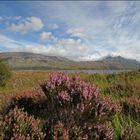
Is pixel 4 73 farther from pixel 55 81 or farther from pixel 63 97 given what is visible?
pixel 63 97

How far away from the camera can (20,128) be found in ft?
→ 14.7

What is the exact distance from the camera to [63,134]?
4.47 meters

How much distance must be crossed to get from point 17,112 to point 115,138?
2.11 metres

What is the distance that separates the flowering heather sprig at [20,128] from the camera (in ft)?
14.4

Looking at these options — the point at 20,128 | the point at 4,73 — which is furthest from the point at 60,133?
the point at 4,73

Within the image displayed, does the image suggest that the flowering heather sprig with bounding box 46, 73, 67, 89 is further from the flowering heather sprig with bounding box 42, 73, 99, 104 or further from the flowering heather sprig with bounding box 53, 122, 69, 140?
the flowering heather sprig with bounding box 53, 122, 69, 140

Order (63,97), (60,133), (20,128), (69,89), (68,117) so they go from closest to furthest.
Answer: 1. (20,128)
2. (60,133)
3. (68,117)
4. (63,97)
5. (69,89)

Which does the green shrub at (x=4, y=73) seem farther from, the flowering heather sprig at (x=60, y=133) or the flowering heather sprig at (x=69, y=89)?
the flowering heather sprig at (x=60, y=133)

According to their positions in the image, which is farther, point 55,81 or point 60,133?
point 55,81

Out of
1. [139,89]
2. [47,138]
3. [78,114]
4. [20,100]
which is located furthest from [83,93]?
[139,89]

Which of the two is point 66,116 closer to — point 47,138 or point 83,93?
point 83,93

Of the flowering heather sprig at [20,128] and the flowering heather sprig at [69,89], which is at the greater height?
the flowering heather sprig at [69,89]

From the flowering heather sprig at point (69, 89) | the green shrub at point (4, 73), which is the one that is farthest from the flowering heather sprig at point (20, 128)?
the green shrub at point (4, 73)

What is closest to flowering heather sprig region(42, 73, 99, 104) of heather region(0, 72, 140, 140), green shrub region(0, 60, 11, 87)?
heather region(0, 72, 140, 140)
